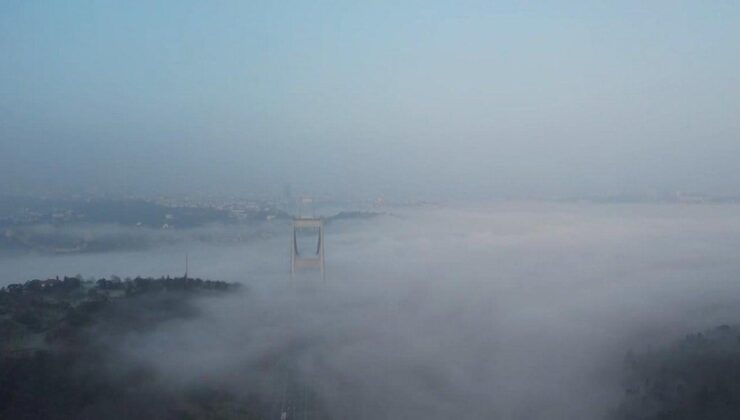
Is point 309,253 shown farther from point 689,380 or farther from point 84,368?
point 689,380

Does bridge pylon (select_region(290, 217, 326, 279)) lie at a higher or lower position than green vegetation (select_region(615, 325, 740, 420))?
higher

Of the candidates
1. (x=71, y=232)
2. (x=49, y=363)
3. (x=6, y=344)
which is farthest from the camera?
(x=71, y=232)

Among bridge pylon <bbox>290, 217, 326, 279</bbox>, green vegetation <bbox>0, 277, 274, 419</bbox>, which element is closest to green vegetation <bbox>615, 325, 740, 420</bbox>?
green vegetation <bbox>0, 277, 274, 419</bbox>

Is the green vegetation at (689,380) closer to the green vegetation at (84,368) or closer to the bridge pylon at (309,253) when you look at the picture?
the green vegetation at (84,368)

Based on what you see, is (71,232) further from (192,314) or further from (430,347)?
(430,347)

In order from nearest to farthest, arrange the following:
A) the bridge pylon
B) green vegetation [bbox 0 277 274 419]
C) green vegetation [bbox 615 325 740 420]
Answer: green vegetation [bbox 0 277 274 419] < green vegetation [bbox 615 325 740 420] < the bridge pylon

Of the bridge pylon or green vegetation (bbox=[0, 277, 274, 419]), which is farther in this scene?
the bridge pylon

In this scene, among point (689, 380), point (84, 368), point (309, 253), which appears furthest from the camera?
point (309, 253)

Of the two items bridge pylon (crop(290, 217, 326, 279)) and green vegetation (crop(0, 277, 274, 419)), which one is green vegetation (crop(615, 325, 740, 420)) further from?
bridge pylon (crop(290, 217, 326, 279))

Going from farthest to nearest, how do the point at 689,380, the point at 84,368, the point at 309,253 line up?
the point at 309,253, the point at 689,380, the point at 84,368

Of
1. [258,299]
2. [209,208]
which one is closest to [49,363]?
[258,299]

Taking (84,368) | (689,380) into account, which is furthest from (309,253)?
(689,380)
